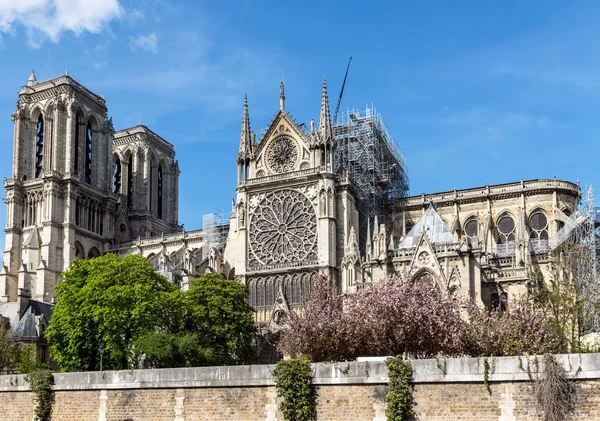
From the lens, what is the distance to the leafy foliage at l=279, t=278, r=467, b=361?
35000 mm

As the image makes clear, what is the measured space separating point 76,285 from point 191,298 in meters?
6.57

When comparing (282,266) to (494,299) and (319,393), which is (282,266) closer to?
(494,299)

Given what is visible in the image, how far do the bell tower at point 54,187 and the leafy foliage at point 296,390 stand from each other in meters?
47.9

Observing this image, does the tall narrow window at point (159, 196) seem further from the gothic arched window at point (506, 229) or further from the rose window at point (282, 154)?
the gothic arched window at point (506, 229)

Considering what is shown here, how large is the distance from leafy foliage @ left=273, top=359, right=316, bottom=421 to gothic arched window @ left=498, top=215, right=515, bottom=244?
120 ft

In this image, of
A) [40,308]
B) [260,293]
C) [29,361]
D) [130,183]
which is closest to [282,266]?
[260,293]

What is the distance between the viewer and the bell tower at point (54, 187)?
7200 cm

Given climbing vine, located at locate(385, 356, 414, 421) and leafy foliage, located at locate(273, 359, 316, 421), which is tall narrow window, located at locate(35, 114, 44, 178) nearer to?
leafy foliage, located at locate(273, 359, 316, 421)

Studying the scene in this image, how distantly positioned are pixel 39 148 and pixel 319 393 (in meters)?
60.2

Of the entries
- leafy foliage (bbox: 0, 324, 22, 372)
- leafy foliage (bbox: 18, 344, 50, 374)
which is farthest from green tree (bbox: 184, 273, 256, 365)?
leafy foliage (bbox: 0, 324, 22, 372)

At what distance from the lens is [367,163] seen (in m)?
62.6

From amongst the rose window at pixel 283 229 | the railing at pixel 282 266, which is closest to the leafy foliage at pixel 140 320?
the railing at pixel 282 266

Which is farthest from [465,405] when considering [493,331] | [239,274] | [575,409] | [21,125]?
[21,125]

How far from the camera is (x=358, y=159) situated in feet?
205
